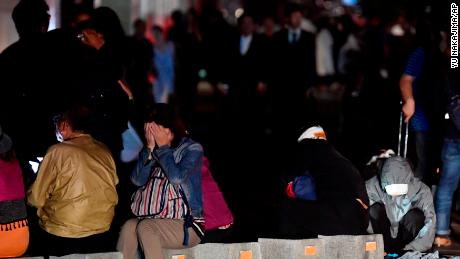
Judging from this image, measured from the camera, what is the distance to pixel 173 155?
8562mm

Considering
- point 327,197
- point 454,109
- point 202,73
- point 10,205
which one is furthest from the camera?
point 202,73

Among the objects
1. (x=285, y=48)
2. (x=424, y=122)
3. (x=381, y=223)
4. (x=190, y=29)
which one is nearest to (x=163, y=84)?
(x=190, y=29)

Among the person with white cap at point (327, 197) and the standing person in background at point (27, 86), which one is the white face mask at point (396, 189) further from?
the standing person in background at point (27, 86)

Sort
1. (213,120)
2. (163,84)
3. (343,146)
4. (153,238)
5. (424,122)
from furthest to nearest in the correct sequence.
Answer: (213,120) → (163,84) → (343,146) → (424,122) → (153,238)

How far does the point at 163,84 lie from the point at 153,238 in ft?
32.2

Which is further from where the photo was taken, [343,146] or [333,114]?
[333,114]

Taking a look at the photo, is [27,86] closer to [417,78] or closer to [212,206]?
[212,206]

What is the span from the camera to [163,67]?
59.4 ft

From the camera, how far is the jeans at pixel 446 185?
10.4 meters

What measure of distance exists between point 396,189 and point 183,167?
1.97 meters

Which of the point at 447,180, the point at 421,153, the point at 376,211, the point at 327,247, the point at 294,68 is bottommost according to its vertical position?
the point at 327,247

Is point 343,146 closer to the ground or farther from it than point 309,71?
closer to the ground

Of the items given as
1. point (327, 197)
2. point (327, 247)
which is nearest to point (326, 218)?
point (327, 197)

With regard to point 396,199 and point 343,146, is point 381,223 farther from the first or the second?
→ point 343,146
